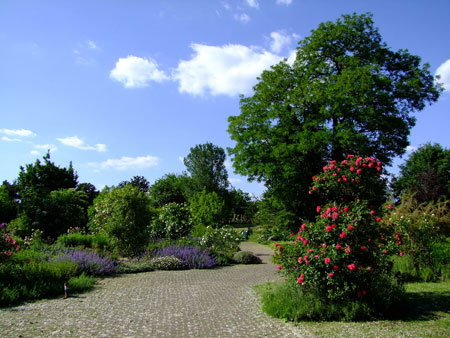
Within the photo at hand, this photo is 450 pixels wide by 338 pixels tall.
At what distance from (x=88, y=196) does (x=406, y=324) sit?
27.0 m

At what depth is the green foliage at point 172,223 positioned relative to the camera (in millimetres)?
18562

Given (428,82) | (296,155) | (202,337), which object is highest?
(428,82)

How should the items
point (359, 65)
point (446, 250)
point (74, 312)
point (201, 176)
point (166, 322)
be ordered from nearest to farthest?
point (166, 322)
point (74, 312)
point (446, 250)
point (359, 65)
point (201, 176)

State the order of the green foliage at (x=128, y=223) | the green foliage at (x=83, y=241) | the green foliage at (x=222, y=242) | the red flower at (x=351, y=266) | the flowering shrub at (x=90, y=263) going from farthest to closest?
the green foliage at (x=222, y=242) < the green foliage at (x=83, y=241) < the green foliage at (x=128, y=223) < the flowering shrub at (x=90, y=263) < the red flower at (x=351, y=266)

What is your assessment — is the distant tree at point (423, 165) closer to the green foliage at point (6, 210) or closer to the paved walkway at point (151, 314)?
the paved walkway at point (151, 314)

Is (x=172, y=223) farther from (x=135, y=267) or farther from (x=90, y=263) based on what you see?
(x=90, y=263)

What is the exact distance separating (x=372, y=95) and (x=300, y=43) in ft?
24.3

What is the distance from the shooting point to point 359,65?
21.0 meters

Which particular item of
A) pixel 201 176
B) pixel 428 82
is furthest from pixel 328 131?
pixel 201 176

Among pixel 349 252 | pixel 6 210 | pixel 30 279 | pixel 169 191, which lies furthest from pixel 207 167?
pixel 349 252

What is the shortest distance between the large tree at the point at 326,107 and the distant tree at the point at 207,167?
26621mm

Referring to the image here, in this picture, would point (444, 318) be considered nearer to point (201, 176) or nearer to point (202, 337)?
point (202, 337)

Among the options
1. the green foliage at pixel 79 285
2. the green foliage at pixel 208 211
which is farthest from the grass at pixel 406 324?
the green foliage at pixel 208 211

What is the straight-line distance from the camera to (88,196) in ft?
94.2
